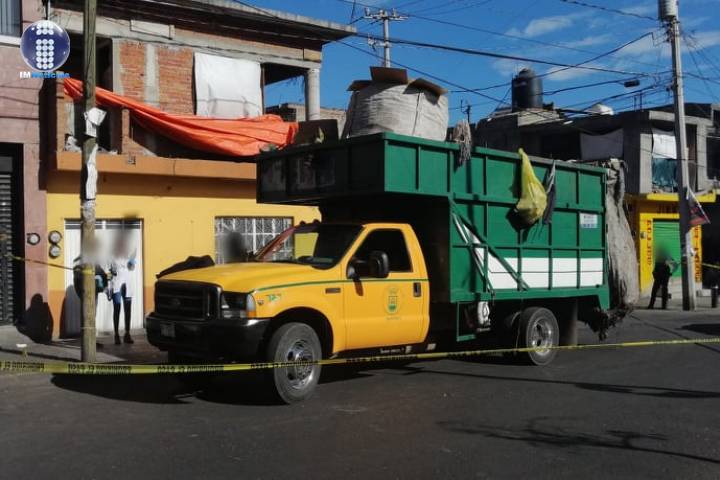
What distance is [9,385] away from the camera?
9.07m

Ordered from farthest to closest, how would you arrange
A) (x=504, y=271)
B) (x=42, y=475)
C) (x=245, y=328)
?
1. (x=504, y=271)
2. (x=245, y=328)
3. (x=42, y=475)

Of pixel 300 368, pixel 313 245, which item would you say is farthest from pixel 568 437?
pixel 313 245

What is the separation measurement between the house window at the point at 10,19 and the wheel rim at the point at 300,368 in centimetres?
882

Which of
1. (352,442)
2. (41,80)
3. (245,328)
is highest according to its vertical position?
(41,80)

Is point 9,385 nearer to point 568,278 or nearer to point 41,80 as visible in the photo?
point 41,80

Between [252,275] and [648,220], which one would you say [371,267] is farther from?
[648,220]

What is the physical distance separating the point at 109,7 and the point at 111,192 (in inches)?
153

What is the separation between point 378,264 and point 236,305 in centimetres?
171

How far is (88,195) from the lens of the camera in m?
10.2

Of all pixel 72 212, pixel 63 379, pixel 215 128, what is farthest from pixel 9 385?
pixel 215 128

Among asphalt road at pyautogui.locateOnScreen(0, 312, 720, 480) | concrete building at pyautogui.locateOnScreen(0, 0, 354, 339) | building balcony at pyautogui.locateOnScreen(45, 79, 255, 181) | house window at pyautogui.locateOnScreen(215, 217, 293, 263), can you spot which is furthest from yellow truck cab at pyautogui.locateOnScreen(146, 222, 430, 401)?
house window at pyautogui.locateOnScreen(215, 217, 293, 263)

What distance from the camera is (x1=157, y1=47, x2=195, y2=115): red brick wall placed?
51.0ft

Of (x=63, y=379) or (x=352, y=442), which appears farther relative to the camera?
(x=63, y=379)

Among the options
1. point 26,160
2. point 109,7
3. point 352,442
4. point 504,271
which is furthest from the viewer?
point 109,7
